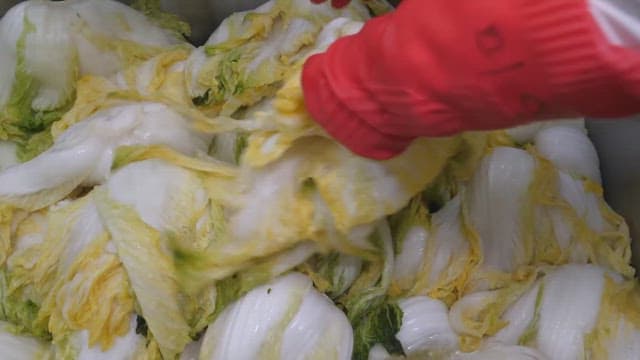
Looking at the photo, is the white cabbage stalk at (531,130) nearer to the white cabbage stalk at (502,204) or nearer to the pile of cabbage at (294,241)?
the pile of cabbage at (294,241)

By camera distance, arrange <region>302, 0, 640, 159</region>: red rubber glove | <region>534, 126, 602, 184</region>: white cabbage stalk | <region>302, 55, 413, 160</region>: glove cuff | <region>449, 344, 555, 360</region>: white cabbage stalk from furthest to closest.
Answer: <region>534, 126, 602, 184</region>: white cabbage stalk < <region>449, 344, 555, 360</region>: white cabbage stalk < <region>302, 55, 413, 160</region>: glove cuff < <region>302, 0, 640, 159</region>: red rubber glove

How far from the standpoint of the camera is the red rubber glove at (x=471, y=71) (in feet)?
2.21

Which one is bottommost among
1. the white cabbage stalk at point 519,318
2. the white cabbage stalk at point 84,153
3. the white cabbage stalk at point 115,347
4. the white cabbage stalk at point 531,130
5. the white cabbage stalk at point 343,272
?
the white cabbage stalk at point 115,347

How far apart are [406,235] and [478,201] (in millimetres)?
103

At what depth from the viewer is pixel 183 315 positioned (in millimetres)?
1065

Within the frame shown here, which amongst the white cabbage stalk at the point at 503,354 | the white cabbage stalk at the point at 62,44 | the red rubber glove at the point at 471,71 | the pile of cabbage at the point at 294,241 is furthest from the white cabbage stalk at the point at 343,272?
the white cabbage stalk at the point at 62,44

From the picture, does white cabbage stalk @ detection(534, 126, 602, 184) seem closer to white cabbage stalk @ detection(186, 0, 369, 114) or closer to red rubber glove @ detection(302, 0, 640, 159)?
white cabbage stalk @ detection(186, 0, 369, 114)

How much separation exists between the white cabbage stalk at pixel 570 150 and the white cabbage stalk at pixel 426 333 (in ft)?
1.01

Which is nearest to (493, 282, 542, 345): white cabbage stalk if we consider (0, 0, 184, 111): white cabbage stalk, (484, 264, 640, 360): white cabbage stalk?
(484, 264, 640, 360): white cabbage stalk

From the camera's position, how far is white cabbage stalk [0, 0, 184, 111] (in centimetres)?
131

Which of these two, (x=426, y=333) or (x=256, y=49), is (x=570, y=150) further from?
(x=256, y=49)

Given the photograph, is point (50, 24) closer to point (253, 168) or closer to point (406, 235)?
point (253, 168)

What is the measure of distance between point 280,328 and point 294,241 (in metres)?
0.10

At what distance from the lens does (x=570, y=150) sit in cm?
126
